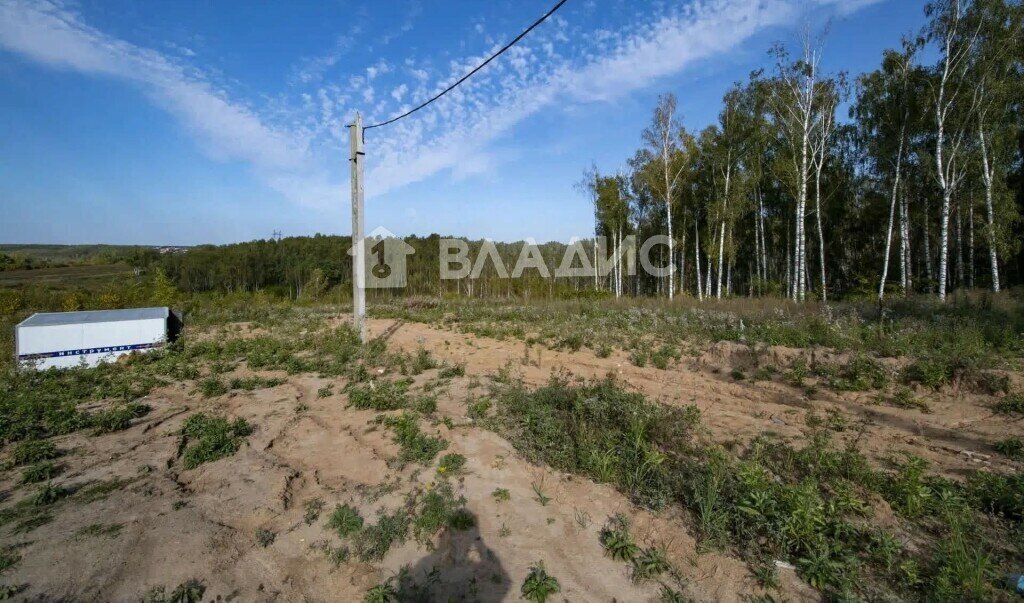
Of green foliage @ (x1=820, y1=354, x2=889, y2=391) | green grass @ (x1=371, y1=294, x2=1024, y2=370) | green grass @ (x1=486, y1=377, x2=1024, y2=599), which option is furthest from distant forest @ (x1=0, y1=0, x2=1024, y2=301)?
green grass @ (x1=486, y1=377, x2=1024, y2=599)

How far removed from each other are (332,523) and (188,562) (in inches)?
35.8

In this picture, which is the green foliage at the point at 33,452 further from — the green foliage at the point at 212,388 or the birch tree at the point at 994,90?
the birch tree at the point at 994,90

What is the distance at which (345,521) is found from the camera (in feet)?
11.1

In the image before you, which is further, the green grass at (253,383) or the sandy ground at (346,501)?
the green grass at (253,383)

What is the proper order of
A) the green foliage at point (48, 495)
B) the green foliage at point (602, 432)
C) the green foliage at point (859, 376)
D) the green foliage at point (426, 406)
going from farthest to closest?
the green foliage at point (859, 376) < the green foliage at point (426, 406) < the green foliage at point (602, 432) < the green foliage at point (48, 495)

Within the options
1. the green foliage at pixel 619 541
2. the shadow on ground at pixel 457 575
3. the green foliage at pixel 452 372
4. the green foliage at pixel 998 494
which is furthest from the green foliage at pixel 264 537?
the green foliage at pixel 998 494

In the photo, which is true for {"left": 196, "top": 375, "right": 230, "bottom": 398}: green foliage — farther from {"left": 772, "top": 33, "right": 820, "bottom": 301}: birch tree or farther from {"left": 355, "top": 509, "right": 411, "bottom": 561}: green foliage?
{"left": 772, "top": 33, "right": 820, "bottom": 301}: birch tree

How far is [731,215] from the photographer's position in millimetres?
20281

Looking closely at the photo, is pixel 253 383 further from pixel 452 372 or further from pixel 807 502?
pixel 807 502

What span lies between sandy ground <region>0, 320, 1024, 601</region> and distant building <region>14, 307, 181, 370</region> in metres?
3.43

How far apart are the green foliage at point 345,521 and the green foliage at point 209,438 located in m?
1.94

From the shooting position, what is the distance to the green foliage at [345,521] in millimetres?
3326

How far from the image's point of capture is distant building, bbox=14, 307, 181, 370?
7926mm

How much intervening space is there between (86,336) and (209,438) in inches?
242
